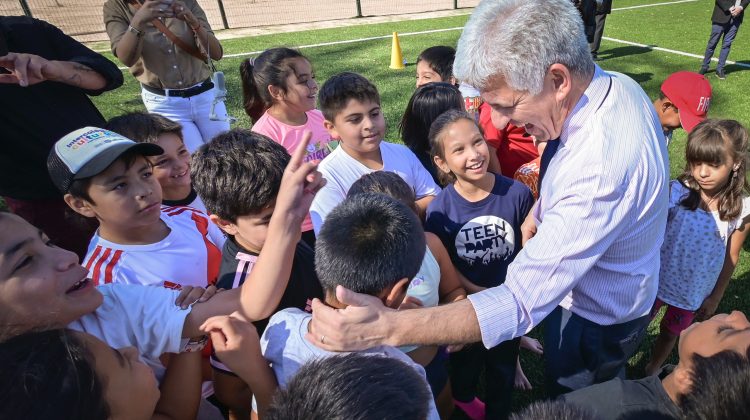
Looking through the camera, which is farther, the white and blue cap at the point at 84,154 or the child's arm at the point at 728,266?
the child's arm at the point at 728,266

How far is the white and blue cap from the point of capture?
1792 millimetres

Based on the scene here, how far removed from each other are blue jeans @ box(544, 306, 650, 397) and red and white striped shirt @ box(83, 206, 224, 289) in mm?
1645

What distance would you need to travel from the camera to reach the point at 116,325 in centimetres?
147

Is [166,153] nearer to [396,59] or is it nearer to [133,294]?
[133,294]

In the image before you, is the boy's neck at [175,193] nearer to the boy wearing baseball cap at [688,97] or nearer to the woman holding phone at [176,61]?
the woman holding phone at [176,61]

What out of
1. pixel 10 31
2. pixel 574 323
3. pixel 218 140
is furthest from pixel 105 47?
pixel 574 323

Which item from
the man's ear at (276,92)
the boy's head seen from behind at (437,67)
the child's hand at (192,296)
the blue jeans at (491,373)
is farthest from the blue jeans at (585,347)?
the boy's head seen from behind at (437,67)

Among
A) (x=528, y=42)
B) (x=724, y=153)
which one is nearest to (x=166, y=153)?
(x=528, y=42)

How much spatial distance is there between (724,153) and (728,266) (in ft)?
2.39

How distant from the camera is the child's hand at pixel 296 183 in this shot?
1.43 metres

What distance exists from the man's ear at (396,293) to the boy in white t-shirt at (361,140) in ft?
3.91

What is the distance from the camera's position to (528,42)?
57.2 inches

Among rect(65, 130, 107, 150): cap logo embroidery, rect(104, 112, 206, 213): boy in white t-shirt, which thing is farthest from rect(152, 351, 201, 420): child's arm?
rect(104, 112, 206, 213): boy in white t-shirt

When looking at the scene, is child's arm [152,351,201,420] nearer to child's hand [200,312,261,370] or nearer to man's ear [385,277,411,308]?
child's hand [200,312,261,370]
